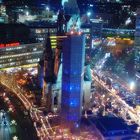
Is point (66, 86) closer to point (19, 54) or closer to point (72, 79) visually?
point (72, 79)

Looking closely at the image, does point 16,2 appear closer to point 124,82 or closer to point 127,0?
point 127,0

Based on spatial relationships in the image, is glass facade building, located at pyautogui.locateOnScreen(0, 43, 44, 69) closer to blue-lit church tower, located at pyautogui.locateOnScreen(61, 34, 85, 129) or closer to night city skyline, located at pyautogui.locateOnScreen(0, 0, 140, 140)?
night city skyline, located at pyautogui.locateOnScreen(0, 0, 140, 140)

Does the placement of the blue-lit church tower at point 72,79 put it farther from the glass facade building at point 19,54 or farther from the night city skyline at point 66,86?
the glass facade building at point 19,54

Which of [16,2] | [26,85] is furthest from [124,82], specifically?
[16,2]

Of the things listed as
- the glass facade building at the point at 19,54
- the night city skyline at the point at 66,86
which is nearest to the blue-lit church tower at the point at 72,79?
the night city skyline at the point at 66,86

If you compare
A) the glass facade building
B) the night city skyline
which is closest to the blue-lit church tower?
the night city skyline

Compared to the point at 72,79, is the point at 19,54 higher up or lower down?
higher up

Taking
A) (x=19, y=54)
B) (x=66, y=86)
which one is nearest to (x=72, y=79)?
(x=66, y=86)
